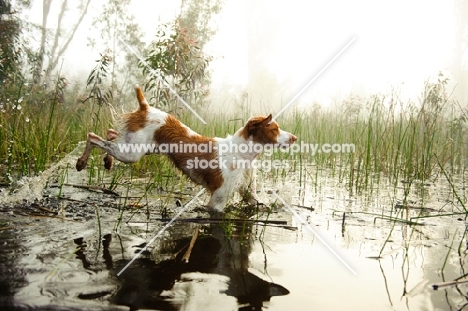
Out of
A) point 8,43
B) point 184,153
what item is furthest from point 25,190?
point 8,43

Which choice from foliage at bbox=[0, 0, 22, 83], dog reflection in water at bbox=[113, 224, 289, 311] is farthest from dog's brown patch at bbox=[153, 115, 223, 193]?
foliage at bbox=[0, 0, 22, 83]

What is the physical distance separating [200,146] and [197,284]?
2.13 meters

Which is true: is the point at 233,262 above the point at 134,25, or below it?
below

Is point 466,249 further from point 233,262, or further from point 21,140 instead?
point 21,140

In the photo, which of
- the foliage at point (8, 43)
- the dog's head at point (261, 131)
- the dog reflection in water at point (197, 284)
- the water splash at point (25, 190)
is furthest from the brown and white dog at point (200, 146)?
the foliage at point (8, 43)

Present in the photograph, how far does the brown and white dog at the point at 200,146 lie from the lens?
3.87 metres

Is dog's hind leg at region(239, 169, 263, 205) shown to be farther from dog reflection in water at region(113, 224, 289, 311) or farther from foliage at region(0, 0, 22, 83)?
foliage at region(0, 0, 22, 83)

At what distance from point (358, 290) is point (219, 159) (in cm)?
214

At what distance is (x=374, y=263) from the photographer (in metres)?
2.42

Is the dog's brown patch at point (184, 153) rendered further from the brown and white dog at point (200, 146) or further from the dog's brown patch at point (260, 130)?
the dog's brown patch at point (260, 130)

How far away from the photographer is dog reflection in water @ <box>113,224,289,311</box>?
1782 mm

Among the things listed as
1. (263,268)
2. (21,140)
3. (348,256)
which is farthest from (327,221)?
(21,140)

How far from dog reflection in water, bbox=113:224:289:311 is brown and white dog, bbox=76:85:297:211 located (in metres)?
1.39

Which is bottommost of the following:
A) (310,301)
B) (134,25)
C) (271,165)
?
(310,301)
